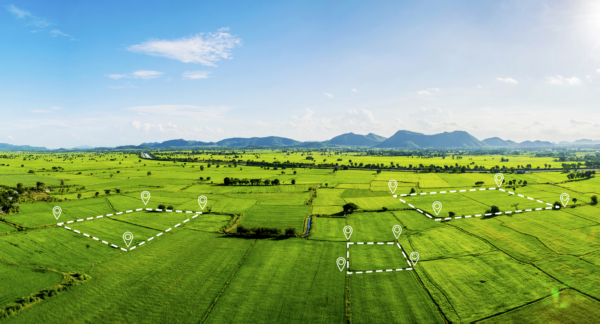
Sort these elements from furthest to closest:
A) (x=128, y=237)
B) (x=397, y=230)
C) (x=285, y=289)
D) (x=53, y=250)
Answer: (x=397, y=230), (x=128, y=237), (x=53, y=250), (x=285, y=289)

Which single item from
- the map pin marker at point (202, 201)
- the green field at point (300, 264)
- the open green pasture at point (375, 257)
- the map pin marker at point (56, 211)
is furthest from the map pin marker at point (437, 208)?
the map pin marker at point (56, 211)

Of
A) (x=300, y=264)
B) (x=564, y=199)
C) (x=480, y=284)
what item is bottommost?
(x=480, y=284)

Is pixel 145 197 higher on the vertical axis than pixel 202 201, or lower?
higher

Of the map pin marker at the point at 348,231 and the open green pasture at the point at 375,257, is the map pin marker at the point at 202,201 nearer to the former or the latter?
the map pin marker at the point at 348,231

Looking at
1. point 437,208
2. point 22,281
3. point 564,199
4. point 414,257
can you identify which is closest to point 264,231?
point 414,257

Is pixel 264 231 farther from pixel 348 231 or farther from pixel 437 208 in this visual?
pixel 437 208

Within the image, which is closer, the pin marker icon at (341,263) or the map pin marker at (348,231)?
the pin marker icon at (341,263)

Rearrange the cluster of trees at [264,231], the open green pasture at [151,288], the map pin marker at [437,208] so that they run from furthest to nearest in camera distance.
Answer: the map pin marker at [437,208], the cluster of trees at [264,231], the open green pasture at [151,288]

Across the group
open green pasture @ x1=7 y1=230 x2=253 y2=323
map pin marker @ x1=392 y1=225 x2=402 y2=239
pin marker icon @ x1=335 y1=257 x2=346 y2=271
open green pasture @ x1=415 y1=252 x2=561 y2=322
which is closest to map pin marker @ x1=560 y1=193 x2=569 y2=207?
open green pasture @ x1=415 y1=252 x2=561 y2=322

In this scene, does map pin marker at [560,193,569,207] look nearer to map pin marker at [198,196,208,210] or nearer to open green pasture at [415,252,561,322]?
open green pasture at [415,252,561,322]
